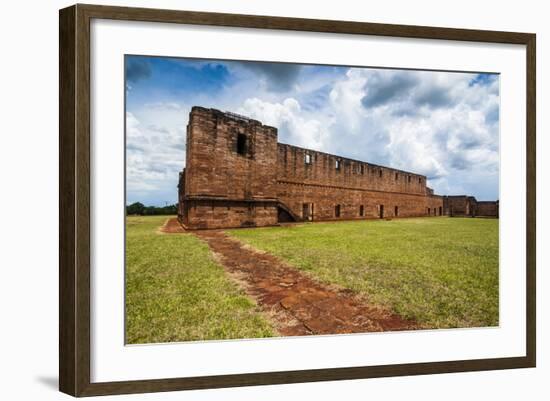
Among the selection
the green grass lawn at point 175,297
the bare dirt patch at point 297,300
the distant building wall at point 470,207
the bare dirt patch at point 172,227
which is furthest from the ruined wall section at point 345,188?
the green grass lawn at point 175,297

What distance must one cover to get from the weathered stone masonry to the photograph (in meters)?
0.02

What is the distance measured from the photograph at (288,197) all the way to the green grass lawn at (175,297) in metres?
0.01

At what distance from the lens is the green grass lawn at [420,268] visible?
3523mm

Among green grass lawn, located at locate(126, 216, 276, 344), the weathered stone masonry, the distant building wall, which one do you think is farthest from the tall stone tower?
the distant building wall

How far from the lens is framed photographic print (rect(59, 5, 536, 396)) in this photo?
2947 millimetres

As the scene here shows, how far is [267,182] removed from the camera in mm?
4145

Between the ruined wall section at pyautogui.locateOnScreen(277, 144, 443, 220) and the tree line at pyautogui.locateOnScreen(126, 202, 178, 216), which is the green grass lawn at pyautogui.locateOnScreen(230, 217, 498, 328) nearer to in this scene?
the ruined wall section at pyautogui.locateOnScreen(277, 144, 443, 220)

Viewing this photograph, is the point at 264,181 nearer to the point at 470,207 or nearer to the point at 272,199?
the point at 272,199

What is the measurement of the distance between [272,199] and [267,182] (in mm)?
206

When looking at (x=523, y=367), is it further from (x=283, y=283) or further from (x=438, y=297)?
(x=283, y=283)

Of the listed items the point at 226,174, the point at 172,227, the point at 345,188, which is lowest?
the point at 172,227

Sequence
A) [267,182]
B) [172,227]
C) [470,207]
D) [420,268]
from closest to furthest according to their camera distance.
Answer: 1. [172,227]
2. [420,268]
3. [470,207]
4. [267,182]

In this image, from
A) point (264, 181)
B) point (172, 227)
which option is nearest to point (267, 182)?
point (264, 181)

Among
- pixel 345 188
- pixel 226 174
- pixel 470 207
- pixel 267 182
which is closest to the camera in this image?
pixel 470 207
